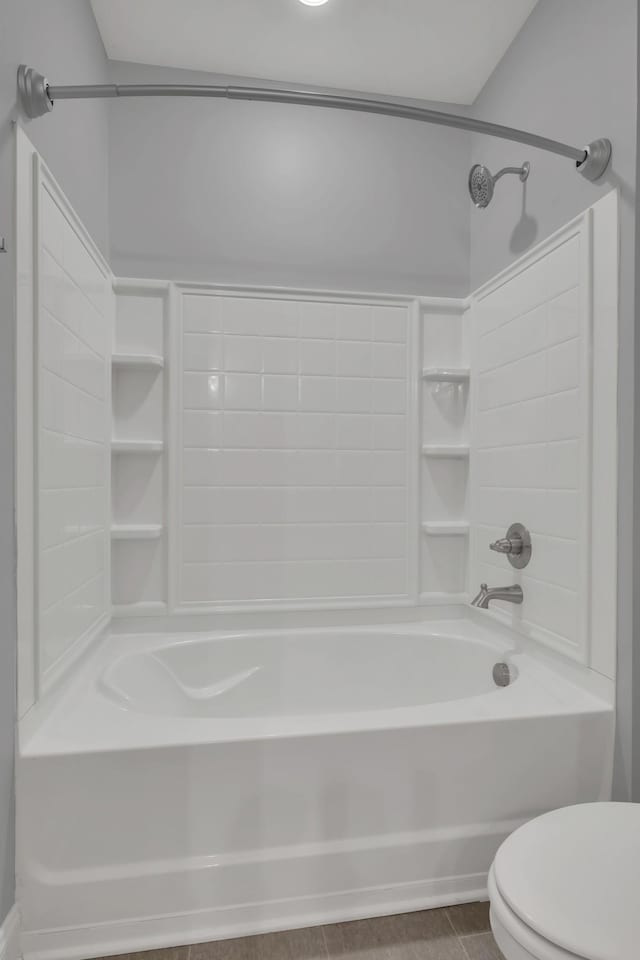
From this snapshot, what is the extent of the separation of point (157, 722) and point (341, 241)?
1.85 meters

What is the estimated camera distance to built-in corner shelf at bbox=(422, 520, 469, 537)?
2.28 m

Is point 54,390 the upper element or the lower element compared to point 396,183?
lower

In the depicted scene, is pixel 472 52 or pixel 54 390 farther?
pixel 472 52

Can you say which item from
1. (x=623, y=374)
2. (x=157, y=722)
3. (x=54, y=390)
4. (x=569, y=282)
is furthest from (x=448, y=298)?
(x=157, y=722)

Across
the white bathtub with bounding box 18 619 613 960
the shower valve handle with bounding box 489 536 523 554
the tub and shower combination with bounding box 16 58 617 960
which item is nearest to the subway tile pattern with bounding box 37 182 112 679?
the tub and shower combination with bounding box 16 58 617 960

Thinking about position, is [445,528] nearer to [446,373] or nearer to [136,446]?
[446,373]

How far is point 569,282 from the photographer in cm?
165

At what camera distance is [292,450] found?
7.25 ft

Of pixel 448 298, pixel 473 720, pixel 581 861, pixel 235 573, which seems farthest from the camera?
pixel 448 298

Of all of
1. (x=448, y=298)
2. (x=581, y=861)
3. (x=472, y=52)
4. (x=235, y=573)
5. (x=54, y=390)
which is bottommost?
(x=581, y=861)

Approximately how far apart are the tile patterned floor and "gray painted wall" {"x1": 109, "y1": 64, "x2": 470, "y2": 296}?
2.08 m

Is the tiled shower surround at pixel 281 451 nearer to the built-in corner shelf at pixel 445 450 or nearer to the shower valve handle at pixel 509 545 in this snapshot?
the built-in corner shelf at pixel 445 450

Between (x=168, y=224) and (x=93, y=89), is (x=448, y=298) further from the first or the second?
(x=93, y=89)

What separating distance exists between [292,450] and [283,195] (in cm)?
101
